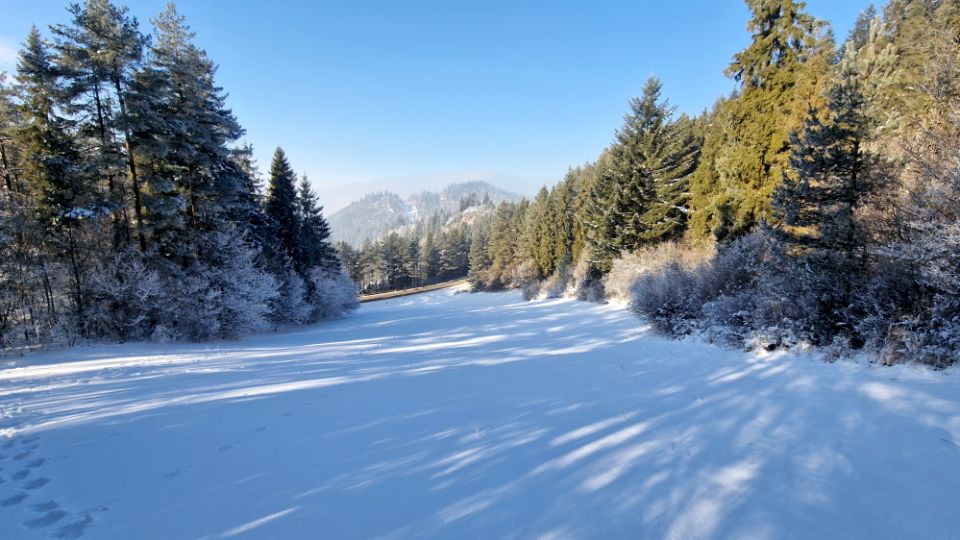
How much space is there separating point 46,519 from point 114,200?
42.7 feet

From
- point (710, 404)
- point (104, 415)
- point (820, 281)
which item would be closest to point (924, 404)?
point (710, 404)

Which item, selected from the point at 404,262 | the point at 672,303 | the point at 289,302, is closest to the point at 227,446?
the point at 672,303

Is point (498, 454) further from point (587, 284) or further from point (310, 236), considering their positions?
point (310, 236)

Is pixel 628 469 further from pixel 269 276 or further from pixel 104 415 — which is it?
pixel 269 276

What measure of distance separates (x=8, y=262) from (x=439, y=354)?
12678mm

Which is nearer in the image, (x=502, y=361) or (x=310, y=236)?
(x=502, y=361)

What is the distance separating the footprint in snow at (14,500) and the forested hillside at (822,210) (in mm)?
8928

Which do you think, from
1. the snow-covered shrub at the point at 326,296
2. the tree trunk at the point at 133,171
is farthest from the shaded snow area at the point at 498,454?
the snow-covered shrub at the point at 326,296

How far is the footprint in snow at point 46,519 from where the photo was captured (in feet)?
8.02

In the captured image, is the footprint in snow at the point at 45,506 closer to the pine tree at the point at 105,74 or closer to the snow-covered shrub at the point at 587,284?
the pine tree at the point at 105,74

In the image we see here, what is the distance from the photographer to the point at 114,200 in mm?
11586

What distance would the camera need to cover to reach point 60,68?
10.9 m

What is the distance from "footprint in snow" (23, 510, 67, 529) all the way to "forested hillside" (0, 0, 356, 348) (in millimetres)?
11101

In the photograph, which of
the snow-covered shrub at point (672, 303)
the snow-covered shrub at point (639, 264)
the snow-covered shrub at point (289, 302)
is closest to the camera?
the snow-covered shrub at point (672, 303)
